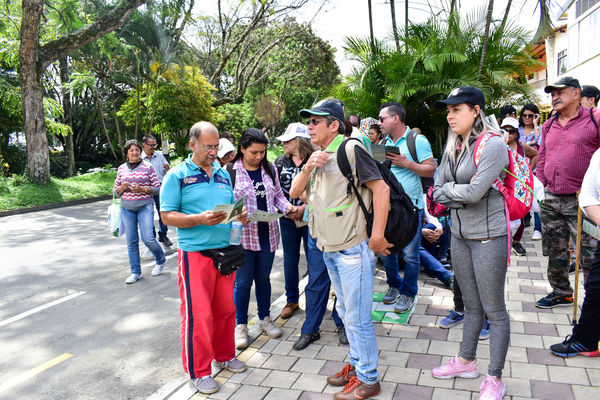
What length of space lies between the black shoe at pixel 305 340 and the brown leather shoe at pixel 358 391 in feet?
2.66

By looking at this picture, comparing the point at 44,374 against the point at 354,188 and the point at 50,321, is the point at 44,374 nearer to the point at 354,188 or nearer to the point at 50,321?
the point at 50,321

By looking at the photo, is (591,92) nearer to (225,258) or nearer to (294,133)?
(294,133)

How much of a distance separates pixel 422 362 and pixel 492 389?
2.22ft

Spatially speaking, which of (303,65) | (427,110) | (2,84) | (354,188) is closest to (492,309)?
(354,188)

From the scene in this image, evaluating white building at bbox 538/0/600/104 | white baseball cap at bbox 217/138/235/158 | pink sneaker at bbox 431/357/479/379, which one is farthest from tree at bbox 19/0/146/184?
white building at bbox 538/0/600/104

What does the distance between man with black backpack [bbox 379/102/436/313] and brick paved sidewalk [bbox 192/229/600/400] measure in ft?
0.84

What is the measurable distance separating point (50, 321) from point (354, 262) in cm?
371

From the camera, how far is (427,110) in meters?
9.52

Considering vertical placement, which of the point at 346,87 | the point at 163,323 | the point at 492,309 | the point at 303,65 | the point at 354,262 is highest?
the point at 303,65

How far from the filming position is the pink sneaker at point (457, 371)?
122 inches

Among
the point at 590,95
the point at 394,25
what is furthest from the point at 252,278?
the point at 394,25

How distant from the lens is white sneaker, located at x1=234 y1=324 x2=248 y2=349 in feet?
12.7

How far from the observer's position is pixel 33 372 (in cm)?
372

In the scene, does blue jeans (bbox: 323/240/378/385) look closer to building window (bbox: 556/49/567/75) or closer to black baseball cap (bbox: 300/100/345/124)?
black baseball cap (bbox: 300/100/345/124)
